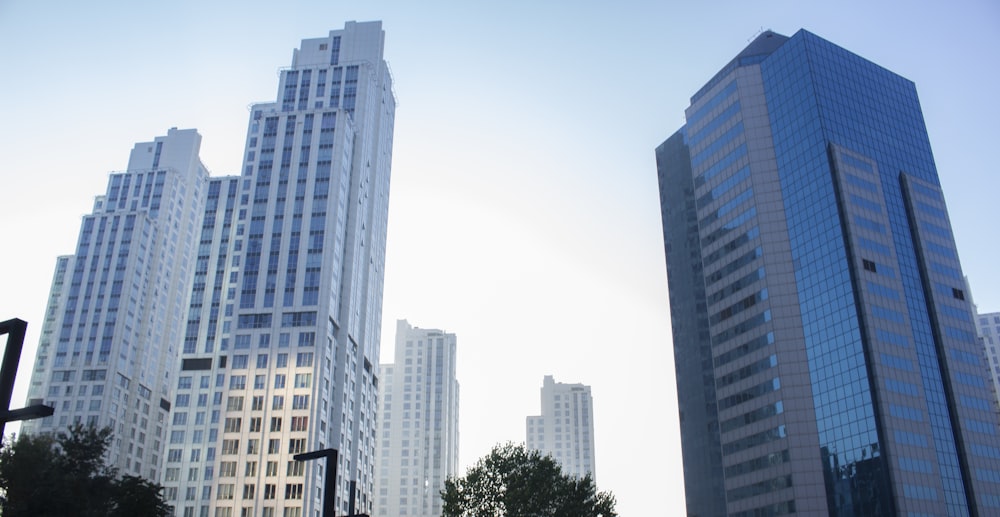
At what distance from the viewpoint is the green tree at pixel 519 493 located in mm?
82000

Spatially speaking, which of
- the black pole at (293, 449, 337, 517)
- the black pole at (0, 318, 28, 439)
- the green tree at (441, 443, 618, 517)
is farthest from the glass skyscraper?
the black pole at (0, 318, 28, 439)

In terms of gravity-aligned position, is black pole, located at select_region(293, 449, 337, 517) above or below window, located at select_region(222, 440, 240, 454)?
below

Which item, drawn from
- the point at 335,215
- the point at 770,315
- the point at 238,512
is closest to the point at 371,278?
the point at 335,215

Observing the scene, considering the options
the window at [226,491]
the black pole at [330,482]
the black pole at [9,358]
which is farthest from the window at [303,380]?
the black pole at [9,358]

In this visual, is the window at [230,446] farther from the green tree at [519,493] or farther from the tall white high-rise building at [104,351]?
the green tree at [519,493]

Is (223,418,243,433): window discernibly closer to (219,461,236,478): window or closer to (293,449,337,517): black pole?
(219,461,236,478): window

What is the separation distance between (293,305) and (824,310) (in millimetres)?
88783

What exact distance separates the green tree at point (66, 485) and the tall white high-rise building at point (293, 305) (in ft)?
210

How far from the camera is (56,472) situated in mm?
55438

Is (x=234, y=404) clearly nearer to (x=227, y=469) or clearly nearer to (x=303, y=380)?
(x=227, y=469)

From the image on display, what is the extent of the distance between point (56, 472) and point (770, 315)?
316 ft

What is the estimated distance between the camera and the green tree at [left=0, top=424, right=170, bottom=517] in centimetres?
5394

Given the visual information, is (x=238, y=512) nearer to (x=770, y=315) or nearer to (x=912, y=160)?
(x=770, y=315)

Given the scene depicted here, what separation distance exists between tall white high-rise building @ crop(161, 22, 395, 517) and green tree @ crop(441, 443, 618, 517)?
53.5m
